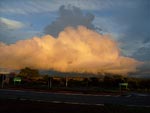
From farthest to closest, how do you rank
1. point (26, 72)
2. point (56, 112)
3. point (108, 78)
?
point (26, 72) → point (108, 78) → point (56, 112)

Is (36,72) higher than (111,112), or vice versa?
(36,72)

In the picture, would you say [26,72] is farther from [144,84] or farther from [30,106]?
[30,106]

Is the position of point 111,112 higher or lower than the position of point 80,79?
lower

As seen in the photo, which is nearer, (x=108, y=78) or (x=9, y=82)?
(x=9, y=82)

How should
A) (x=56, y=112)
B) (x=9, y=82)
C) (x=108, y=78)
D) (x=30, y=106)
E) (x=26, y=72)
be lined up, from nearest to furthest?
(x=56, y=112)
(x=30, y=106)
(x=9, y=82)
(x=108, y=78)
(x=26, y=72)

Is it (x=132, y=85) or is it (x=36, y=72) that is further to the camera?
(x=36, y=72)

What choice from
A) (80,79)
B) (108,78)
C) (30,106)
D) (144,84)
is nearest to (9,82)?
(80,79)

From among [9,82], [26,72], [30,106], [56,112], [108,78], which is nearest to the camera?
[56,112]

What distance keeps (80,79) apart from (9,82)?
42.4 ft

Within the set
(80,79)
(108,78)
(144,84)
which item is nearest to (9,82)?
(80,79)

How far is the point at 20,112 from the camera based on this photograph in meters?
17.4

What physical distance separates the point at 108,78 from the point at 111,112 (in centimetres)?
4232

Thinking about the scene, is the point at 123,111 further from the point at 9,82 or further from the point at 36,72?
the point at 36,72

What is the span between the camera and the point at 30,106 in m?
19.3
